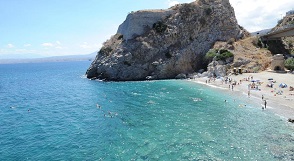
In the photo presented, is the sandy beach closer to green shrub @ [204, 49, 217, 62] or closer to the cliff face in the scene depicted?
green shrub @ [204, 49, 217, 62]

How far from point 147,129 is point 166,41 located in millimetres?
53558

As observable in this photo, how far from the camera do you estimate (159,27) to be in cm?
8306

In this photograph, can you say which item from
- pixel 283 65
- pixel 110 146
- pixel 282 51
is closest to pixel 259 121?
pixel 110 146

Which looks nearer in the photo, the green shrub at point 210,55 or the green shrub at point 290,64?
the green shrub at point 290,64

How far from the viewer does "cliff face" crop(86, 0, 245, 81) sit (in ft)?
255

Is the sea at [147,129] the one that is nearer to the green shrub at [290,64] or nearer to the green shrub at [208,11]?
the green shrub at [290,64]

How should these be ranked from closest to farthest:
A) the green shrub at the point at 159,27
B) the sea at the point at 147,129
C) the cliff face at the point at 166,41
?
the sea at the point at 147,129 < the cliff face at the point at 166,41 < the green shrub at the point at 159,27

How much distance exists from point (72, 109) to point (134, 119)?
13.8 meters

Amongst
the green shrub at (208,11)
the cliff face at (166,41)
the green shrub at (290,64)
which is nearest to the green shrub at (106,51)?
the cliff face at (166,41)

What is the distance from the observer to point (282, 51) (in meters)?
81.8

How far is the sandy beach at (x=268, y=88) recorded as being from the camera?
128 ft

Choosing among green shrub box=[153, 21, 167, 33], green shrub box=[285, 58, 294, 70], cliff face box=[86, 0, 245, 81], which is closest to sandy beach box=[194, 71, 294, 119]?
green shrub box=[285, 58, 294, 70]

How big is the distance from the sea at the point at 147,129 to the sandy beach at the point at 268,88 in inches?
80.4

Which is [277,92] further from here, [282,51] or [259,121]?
[282,51]
